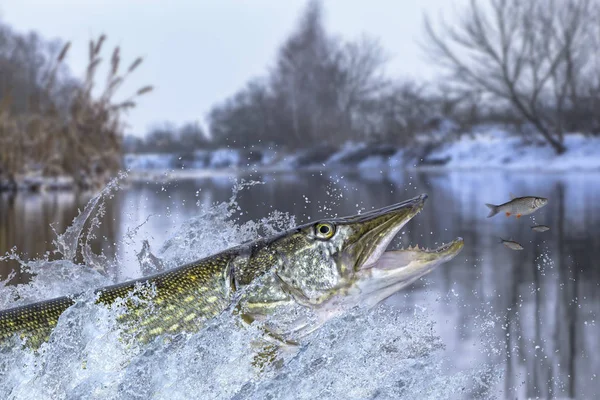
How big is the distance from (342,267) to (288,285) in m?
0.17

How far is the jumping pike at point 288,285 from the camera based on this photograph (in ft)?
6.90

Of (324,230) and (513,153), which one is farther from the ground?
(324,230)

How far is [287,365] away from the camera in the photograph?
2143 mm

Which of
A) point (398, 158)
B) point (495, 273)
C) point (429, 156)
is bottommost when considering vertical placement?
point (398, 158)

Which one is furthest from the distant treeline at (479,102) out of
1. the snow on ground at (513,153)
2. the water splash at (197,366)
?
the water splash at (197,366)

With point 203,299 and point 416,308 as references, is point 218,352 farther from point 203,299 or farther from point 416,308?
point 416,308

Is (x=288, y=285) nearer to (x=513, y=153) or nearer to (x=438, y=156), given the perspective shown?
(x=513, y=153)

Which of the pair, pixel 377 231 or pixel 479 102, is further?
pixel 479 102

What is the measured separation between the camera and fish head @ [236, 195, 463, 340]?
6.86 feet

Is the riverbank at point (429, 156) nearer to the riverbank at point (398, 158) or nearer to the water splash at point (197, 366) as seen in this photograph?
the riverbank at point (398, 158)

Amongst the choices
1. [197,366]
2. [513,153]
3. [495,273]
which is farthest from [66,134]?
[513,153]

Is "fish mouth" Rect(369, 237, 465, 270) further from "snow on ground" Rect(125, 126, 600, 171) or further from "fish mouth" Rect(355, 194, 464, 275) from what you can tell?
"snow on ground" Rect(125, 126, 600, 171)

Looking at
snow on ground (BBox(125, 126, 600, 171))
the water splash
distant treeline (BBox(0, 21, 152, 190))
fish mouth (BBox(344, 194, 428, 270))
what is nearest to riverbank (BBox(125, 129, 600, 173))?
snow on ground (BBox(125, 126, 600, 171))

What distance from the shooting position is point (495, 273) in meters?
5.88
